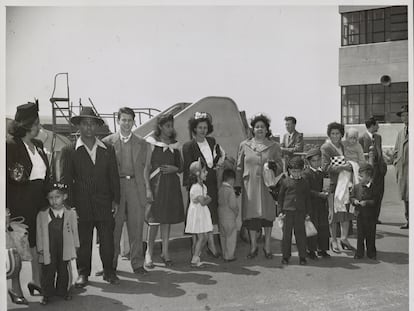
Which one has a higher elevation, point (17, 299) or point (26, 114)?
point (26, 114)

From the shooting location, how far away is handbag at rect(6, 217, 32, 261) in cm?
324

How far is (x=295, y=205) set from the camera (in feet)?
13.4

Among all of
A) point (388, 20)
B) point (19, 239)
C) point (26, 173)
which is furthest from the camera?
point (388, 20)

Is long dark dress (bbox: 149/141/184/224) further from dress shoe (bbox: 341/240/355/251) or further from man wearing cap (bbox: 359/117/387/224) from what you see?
man wearing cap (bbox: 359/117/387/224)

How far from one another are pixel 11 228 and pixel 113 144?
1.05 meters

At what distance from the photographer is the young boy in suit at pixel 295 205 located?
4.09 meters

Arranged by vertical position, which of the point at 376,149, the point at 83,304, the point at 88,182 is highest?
the point at 376,149

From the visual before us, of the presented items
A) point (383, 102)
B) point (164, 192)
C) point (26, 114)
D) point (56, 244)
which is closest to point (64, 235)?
point (56, 244)

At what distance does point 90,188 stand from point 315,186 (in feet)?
6.50

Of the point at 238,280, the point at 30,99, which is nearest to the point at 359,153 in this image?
the point at 238,280

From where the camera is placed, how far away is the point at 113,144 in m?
3.90

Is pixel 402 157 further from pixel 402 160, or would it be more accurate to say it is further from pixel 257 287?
pixel 257 287

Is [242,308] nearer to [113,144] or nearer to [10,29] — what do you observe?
[113,144]

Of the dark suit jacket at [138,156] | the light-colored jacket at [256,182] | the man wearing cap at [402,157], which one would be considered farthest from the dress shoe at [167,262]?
the man wearing cap at [402,157]
